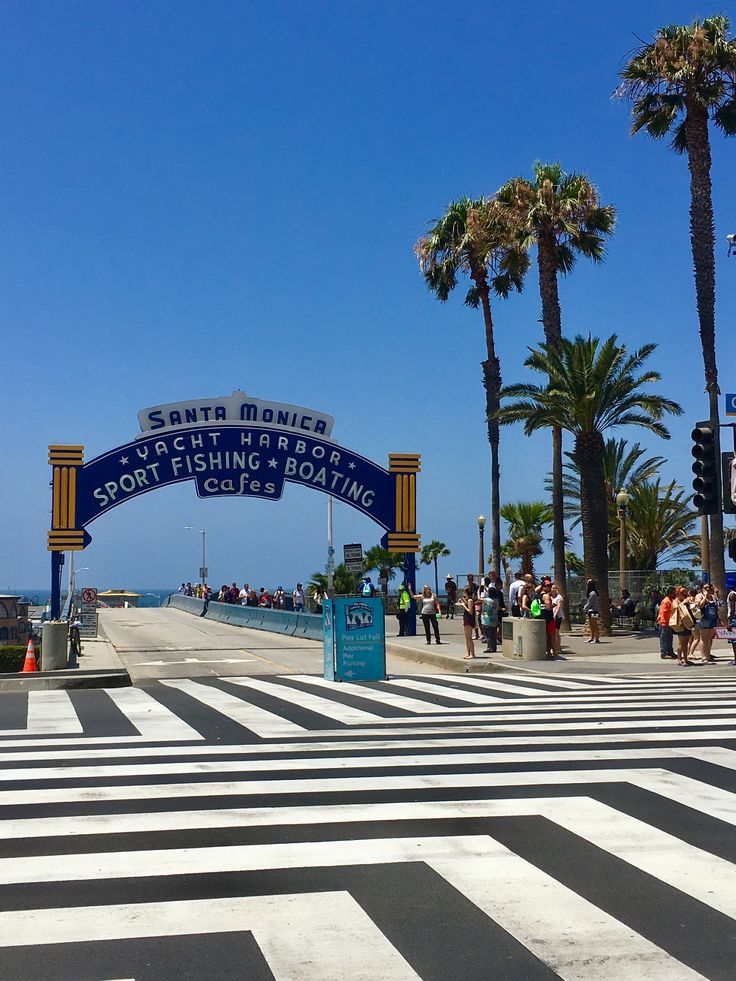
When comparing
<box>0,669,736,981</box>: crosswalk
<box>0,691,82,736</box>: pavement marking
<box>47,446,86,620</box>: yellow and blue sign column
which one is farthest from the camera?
<box>47,446,86,620</box>: yellow and blue sign column

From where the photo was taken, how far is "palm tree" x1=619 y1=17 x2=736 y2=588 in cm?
3247

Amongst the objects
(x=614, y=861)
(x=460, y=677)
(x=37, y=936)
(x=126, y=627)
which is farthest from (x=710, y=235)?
(x=37, y=936)

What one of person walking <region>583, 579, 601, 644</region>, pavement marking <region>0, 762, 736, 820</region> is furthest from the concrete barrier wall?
pavement marking <region>0, 762, 736, 820</region>

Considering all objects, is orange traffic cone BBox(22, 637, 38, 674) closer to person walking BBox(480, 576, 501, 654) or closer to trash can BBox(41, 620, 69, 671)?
trash can BBox(41, 620, 69, 671)

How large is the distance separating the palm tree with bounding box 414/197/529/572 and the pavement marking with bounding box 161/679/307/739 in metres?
26.5

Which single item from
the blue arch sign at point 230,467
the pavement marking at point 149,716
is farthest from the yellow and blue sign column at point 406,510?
the pavement marking at point 149,716

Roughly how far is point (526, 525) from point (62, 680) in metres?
41.1

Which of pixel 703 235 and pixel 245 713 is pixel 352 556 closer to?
pixel 703 235

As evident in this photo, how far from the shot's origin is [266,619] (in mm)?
39969

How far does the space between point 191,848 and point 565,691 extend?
10.8m

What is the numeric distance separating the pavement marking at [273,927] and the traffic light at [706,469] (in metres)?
13.2

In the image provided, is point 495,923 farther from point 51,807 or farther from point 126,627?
point 126,627

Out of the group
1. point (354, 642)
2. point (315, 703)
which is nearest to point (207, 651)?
point (354, 642)

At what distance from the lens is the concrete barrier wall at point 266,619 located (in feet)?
112
